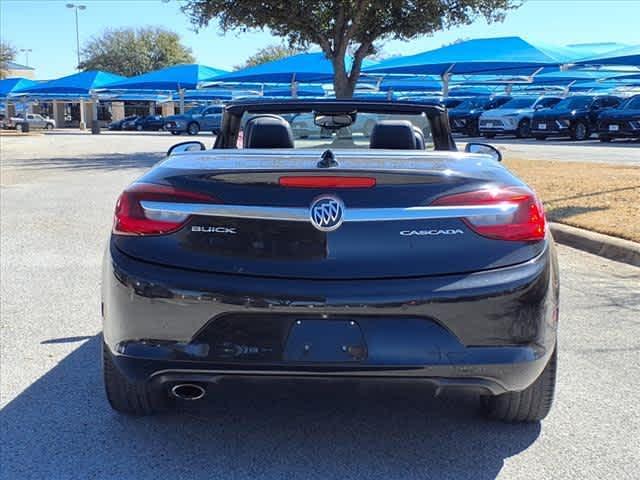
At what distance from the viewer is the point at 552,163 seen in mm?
16891

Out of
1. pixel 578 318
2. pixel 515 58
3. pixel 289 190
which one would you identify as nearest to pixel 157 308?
pixel 289 190

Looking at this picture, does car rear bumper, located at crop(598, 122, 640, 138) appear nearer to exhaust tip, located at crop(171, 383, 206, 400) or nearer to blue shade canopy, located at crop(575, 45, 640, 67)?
blue shade canopy, located at crop(575, 45, 640, 67)

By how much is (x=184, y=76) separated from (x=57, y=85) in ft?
34.6

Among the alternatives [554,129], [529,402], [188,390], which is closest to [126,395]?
[188,390]

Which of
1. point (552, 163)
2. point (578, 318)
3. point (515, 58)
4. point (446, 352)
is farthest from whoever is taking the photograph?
point (515, 58)

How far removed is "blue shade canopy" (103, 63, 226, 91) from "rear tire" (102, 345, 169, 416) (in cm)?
4303

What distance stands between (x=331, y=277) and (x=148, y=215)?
779 mm

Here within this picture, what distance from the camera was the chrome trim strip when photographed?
304 centimetres

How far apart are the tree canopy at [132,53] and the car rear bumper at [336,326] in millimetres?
87238

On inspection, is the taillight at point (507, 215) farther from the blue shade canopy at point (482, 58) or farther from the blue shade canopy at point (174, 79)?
the blue shade canopy at point (174, 79)

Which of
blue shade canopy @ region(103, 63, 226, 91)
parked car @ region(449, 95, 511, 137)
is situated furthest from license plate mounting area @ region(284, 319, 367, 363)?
blue shade canopy @ region(103, 63, 226, 91)

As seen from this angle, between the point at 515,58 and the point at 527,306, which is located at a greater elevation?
the point at 515,58

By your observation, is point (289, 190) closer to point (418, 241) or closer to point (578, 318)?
point (418, 241)

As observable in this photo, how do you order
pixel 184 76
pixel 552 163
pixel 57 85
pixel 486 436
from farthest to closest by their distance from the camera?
1. pixel 57 85
2. pixel 184 76
3. pixel 552 163
4. pixel 486 436
